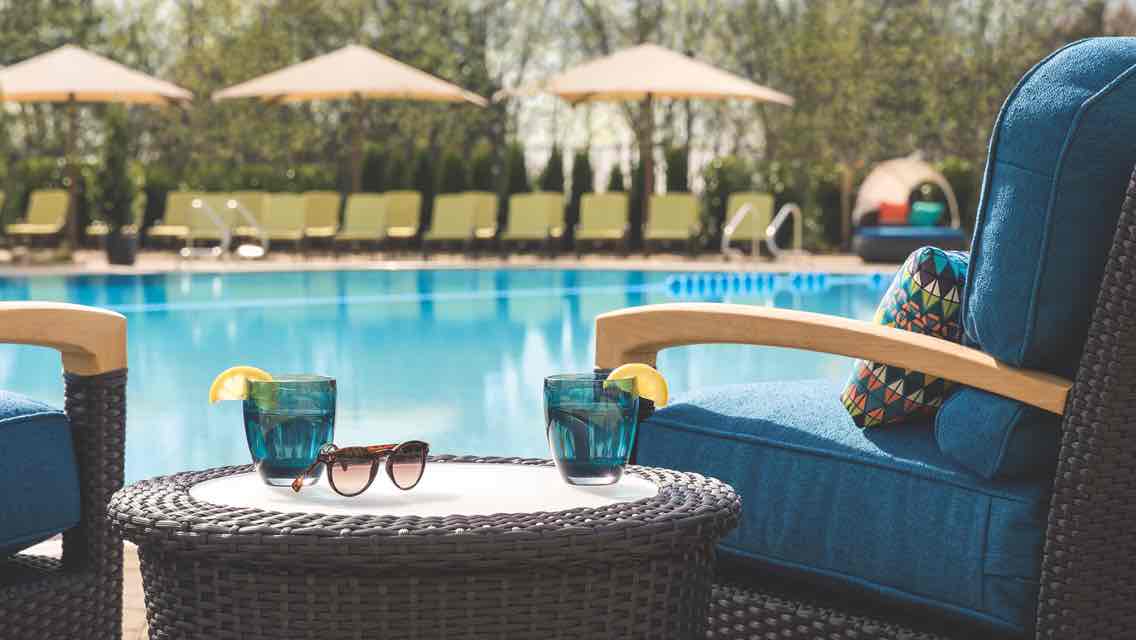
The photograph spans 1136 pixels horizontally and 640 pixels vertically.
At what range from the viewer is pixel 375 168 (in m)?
19.9

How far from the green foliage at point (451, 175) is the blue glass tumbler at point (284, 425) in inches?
696

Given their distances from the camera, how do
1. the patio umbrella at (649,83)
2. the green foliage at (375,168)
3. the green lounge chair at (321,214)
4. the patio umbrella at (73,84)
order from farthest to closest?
1. the green foliage at (375,168)
2. the green lounge chair at (321,214)
3. the patio umbrella at (649,83)
4. the patio umbrella at (73,84)

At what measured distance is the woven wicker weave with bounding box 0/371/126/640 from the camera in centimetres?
256

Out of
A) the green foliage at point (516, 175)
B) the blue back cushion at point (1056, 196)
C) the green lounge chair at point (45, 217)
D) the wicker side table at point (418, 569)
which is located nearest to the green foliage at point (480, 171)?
the green foliage at point (516, 175)

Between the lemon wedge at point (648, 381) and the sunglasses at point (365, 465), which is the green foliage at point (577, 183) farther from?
the sunglasses at point (365, 465)

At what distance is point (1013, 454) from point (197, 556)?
1161 millimetres

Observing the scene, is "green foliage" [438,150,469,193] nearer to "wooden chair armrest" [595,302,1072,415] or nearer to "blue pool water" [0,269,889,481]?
"blue pool water" [0,269,889,481]

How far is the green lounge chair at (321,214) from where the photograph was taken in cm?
1806

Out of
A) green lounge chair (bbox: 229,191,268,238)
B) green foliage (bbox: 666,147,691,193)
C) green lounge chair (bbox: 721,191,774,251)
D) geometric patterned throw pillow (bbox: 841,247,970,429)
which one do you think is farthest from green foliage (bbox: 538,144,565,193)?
geometric patterned throw pillow (bbox: 841,247,970,429)

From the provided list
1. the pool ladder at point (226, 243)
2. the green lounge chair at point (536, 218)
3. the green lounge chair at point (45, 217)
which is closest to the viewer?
the pool ladder at point (226, 243)

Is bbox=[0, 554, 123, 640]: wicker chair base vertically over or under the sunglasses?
under

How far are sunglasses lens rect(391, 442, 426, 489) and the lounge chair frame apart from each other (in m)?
0.79

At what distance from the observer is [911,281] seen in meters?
2.48

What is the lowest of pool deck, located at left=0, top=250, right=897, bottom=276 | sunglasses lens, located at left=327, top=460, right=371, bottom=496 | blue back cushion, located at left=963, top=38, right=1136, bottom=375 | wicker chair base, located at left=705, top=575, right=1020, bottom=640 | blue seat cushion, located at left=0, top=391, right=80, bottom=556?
pool deck, located at left=0, top=250, right=897, bottom=276
